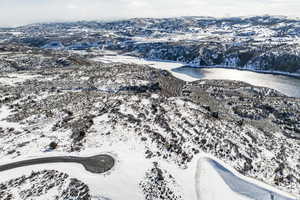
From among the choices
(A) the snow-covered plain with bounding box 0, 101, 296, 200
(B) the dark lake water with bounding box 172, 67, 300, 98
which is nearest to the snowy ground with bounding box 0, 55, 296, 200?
(A) the snow-covered plain with bounding box 0, 101, 296, 200

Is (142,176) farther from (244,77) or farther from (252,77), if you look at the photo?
(252,77)

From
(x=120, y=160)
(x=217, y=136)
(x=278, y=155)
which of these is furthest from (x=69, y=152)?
(x=278, y=155)

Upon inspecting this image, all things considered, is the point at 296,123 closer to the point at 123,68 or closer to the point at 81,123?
the point at 81,123

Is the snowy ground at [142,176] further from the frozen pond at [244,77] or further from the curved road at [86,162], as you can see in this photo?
the frozen pond at [244,77]

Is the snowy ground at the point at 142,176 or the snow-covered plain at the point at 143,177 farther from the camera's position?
the snowy ground at the point at 142,176

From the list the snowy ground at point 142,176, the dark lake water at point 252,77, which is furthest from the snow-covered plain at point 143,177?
the dark lake water at point 252,77
